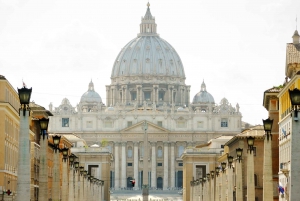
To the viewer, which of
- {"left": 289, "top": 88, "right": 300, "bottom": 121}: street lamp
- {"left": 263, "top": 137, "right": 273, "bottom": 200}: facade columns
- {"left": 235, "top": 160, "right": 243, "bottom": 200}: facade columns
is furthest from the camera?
{"left": 235, "top": 160, "right": 243, "bottom": 200}: facade columns

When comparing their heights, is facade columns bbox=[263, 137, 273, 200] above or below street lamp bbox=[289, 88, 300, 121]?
below

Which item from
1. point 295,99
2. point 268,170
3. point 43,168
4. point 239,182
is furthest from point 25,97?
point 239,182

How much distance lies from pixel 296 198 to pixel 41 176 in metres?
13.5

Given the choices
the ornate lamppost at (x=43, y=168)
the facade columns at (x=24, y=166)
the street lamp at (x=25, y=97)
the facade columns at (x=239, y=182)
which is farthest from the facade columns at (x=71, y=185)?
the street lamp at (x=25, y=97)

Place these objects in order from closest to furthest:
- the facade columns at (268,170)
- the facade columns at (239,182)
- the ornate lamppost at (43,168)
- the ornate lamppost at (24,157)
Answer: the ornate lamppost at (24,157) < the ornate lamppost at (43,168) < the facade columns at (268,170) < the facade columns at (239,182)

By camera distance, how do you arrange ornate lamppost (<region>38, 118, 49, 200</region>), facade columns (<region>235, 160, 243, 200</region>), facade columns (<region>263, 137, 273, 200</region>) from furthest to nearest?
facade columns (<region>235, 160, 243, 200</region>) → facade columns (<region>263, 137, 273, 200</region>) → ornate lamppost (<region>38, 118, 49, 200</region>)

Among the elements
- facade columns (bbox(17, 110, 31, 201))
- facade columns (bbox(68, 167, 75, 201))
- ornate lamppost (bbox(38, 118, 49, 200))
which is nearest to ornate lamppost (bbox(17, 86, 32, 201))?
facade columns (bbox(17, 110, 31, 201))

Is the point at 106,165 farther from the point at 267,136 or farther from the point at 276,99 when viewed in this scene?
the point at 267,136

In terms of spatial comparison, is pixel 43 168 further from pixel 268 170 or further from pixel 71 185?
pixel 71 185

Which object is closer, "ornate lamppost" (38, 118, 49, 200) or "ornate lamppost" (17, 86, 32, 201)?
"ornate lamppost" (17, 86, 32, 201)

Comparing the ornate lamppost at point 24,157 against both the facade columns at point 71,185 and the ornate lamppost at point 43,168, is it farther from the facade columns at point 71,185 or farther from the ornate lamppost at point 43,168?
the facade columns at point 71,185

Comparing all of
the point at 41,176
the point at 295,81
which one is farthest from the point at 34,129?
the point at 41,176

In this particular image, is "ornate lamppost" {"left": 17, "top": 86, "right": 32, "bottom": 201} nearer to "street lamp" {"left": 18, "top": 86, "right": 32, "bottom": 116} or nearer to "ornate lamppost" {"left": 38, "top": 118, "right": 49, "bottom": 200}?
"street lamp" {"left": 18, "top": 86, "right": 32, "bottom": 116}

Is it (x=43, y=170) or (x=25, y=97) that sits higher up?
(x=25, y=97)
